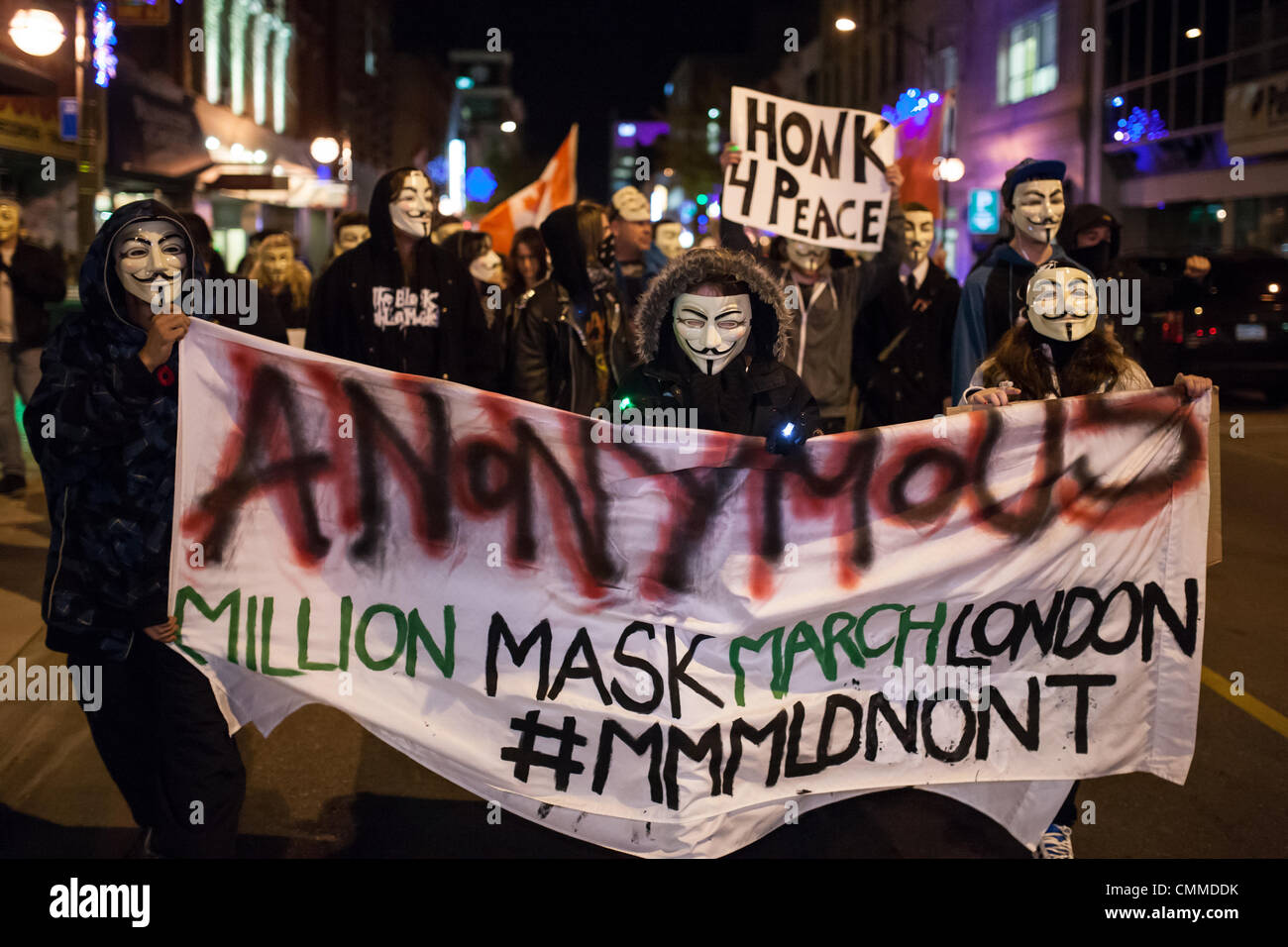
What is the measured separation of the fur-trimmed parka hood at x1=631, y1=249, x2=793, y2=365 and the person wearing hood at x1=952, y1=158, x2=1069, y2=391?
1.91 meters

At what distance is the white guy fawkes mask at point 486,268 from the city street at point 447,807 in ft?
18.6

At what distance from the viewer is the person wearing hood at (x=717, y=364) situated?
4.14 meters

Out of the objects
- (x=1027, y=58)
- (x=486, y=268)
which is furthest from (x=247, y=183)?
(x=1027, y=58)

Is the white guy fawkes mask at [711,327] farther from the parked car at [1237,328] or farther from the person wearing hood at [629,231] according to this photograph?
the parked car at [1237,328]

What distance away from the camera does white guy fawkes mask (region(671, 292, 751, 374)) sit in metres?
4.12

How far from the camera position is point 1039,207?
5941 mm

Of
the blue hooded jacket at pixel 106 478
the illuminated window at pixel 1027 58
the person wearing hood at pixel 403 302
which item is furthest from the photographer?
the illuminated window at pixel 1027 58

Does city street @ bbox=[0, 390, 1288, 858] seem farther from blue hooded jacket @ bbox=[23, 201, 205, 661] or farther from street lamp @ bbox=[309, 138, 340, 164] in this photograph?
street lamp @ bbox=[309, 138, 340, 164]

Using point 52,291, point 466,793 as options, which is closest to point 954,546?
point 466,793

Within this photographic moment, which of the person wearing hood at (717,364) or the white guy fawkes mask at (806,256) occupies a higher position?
the white guy fawkes mask at (806,256)

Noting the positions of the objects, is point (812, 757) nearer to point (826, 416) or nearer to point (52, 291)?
point (826, 416)

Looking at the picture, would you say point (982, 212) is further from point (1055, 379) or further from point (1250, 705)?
point (1055, 379)

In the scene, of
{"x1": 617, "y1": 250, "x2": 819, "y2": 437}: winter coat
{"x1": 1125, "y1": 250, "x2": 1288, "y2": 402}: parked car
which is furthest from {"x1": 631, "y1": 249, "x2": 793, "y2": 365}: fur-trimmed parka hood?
{"x1": 1125, "y1": 250, "x2": 1288, "y2": 402}: parked car

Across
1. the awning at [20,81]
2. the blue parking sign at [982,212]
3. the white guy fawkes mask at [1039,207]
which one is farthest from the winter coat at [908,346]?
the blue parking sign at [982,212]
